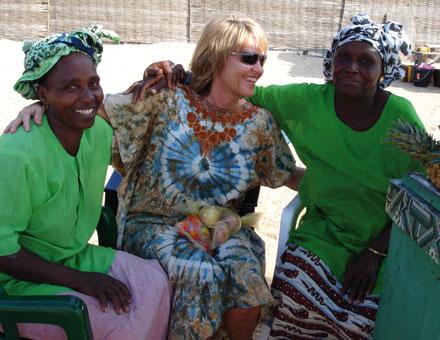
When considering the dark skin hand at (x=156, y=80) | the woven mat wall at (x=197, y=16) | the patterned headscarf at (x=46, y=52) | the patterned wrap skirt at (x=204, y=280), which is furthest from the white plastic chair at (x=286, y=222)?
the woven mat wall at (x=197, y=16)

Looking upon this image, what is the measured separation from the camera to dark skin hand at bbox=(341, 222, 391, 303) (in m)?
2.81

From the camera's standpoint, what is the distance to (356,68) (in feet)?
9.56

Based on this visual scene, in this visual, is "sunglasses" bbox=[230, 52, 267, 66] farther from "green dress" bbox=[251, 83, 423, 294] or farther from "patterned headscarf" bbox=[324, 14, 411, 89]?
"patterned headscarf" bbox=[324, 14, 411, 89]

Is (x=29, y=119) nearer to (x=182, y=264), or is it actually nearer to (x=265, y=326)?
(x=182, y=264)

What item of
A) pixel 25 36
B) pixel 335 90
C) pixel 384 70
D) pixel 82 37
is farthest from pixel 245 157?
pixel 25 36

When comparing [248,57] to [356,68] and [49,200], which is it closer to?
[356,68]

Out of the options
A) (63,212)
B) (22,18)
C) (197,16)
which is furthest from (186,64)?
(63,212)

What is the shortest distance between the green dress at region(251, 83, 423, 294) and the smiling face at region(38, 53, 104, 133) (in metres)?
1.14

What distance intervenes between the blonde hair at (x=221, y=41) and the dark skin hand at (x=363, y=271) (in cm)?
115

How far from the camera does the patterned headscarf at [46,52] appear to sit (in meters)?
2.37

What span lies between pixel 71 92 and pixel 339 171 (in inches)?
55.2

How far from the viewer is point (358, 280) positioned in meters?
2.82

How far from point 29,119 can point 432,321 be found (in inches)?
66.4

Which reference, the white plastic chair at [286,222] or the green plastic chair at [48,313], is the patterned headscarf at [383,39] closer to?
the white plastic chair at [286,222]
